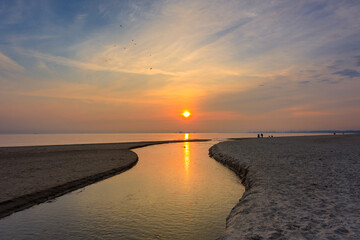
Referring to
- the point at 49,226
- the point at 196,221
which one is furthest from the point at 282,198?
the point at 49,226

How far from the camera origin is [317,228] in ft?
26.3

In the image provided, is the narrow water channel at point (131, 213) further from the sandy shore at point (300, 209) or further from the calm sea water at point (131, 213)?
the sandy shore at point (300, 209)

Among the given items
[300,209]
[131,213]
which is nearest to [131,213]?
[131,213]

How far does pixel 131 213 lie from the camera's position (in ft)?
42.0

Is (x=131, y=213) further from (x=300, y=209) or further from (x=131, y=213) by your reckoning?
(x=300, y=209)

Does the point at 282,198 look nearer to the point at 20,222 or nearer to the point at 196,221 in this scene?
the point at 196,221

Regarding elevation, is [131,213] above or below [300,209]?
below

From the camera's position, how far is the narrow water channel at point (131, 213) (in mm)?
10352

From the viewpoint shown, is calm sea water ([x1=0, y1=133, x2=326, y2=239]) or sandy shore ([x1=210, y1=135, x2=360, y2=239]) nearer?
sandy shore ([x1=210, y1=135, x2=360, y2=239])

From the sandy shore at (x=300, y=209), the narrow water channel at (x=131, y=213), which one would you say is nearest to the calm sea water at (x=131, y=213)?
the narrow water channel at (x=131, y=213)

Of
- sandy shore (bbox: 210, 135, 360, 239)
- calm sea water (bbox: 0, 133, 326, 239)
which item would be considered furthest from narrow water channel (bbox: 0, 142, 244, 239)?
sandy shore (bbox: 210, 135, 360, 239)

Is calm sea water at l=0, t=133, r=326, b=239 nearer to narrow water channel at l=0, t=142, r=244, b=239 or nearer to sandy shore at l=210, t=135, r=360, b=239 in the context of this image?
narrow water channel at l=0, t=142, r=244, b=239

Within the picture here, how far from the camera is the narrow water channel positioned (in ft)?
34.0

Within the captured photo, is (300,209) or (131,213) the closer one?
(300,209)
